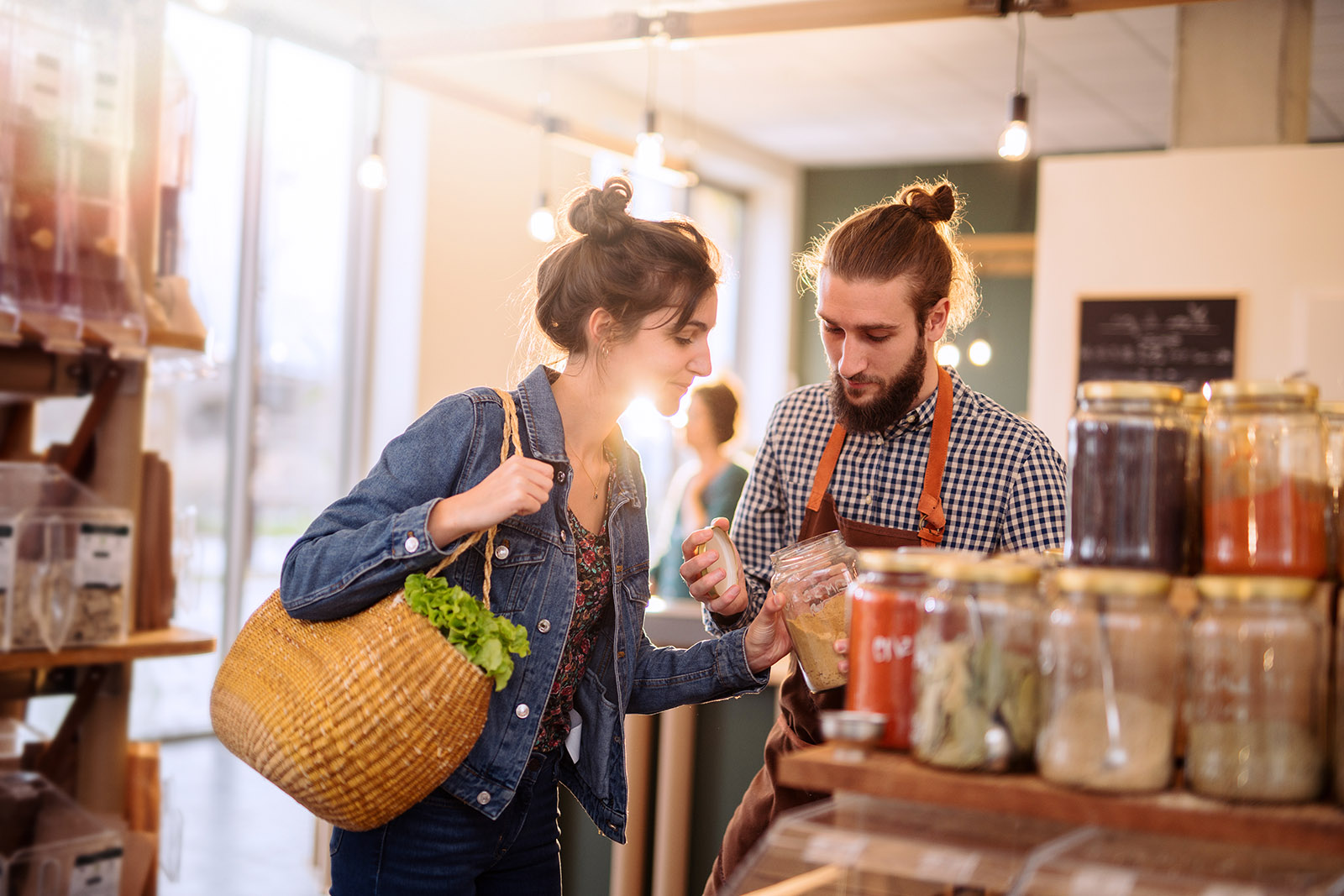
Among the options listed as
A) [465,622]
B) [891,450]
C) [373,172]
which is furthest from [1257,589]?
[373,172]

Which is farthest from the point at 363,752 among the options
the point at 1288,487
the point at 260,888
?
the point at 260,888

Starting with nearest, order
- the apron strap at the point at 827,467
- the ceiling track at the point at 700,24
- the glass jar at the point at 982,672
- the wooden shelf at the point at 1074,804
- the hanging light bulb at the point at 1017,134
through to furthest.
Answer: the wooden shelf at the point at 1074,804
the glass jar at the point at 982,672
the apron strap at the point at 827,467
the ceiling track at the point at 700,24
the hanging light bulb at the point at 1017,134

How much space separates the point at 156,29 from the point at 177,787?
344cm

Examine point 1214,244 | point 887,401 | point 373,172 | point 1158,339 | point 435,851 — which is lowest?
point 435,851

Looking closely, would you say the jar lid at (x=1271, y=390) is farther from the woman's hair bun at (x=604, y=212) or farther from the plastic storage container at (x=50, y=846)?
the plastic storage container at (x=50, y=846)

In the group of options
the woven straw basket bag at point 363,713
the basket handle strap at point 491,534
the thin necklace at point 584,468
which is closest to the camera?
the woven straw basket bag at point 363,713

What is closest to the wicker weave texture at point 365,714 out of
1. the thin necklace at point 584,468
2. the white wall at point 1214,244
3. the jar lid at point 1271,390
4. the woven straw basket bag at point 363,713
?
the woven straw basket bag at point 363,713

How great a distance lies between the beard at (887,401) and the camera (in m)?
1.84

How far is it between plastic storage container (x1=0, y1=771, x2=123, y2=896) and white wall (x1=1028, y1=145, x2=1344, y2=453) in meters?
3.47

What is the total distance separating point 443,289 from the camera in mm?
5789

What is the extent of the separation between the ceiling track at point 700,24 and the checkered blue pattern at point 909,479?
1.85m

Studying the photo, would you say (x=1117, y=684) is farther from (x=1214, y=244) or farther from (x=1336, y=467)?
(x=1214, y=244)

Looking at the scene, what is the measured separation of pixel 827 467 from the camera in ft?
6.31

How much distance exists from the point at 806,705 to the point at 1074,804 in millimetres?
939
